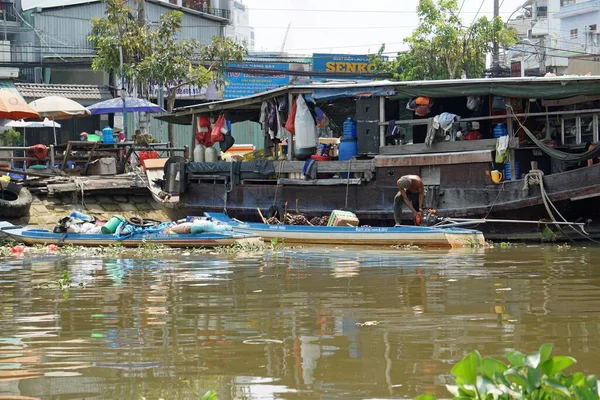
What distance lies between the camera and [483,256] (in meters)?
12.8

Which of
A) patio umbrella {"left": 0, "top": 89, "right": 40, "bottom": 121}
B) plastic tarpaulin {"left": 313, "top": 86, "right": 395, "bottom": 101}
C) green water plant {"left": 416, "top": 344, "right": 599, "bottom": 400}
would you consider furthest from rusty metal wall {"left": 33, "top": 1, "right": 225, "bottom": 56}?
green water plant {"left": 416, "top": 344, "right": 599, "bottom": 400}

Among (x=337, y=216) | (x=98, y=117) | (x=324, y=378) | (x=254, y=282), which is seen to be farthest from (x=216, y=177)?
(x=98, y=117)

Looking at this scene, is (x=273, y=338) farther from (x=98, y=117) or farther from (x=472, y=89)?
(x=98, y=117)

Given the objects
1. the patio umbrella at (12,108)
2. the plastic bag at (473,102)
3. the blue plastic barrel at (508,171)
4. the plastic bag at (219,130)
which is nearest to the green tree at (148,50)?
the patio umbrella at (12,108)

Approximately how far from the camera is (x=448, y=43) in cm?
3459

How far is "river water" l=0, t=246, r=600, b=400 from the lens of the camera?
5488 mm

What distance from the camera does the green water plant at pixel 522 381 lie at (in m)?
3.13

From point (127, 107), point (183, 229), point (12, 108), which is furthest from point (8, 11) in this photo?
point (183, 229)

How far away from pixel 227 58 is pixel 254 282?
1929 cm

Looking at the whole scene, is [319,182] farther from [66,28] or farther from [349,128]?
[66,28]

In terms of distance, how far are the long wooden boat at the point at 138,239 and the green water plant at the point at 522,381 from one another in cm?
1119

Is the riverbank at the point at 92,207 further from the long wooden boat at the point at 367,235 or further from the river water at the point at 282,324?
the river water at the point at 282,324

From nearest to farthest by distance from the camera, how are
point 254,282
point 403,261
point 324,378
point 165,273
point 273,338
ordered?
point 324,378 → point 273,338 → point 254,282 → point 165,273 → point 403,261

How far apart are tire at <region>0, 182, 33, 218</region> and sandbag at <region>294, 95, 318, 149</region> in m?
5.95
